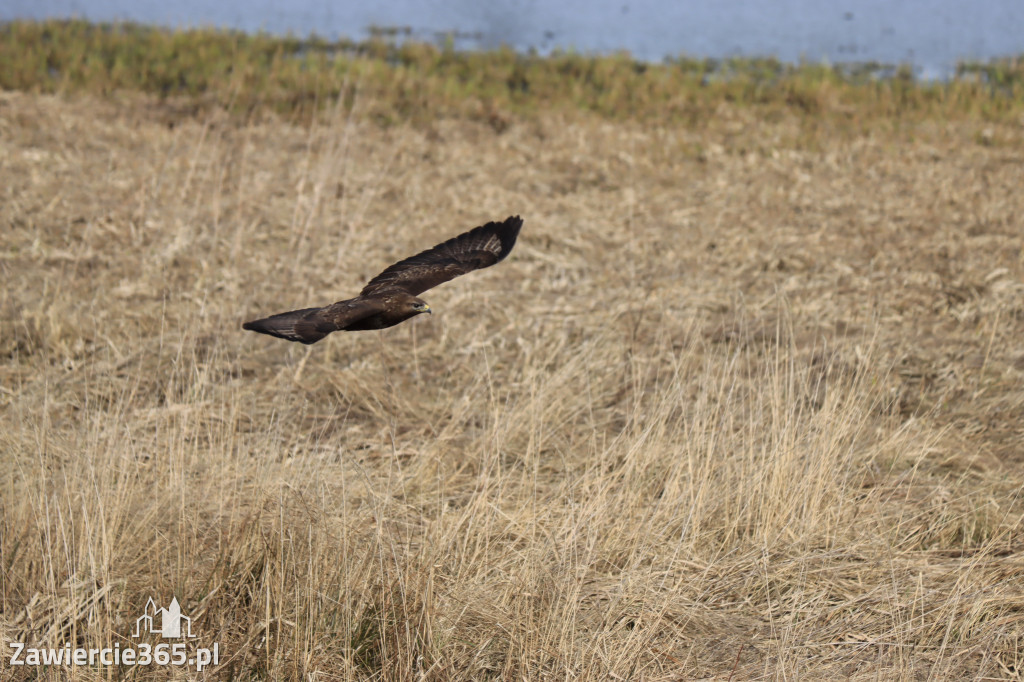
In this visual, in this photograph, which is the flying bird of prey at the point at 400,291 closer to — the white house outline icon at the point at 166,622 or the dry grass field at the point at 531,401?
the dry grass field at the point at 531,401

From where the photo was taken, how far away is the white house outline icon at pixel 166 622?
10.4ft

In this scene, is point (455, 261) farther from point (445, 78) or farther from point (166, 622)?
point (445, 78)

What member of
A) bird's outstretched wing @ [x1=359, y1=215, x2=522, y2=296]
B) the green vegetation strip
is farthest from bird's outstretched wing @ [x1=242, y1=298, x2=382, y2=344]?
the green vegetation strip

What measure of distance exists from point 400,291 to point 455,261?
0.45m

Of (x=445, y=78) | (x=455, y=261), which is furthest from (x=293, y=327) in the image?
(x=445, y=78)

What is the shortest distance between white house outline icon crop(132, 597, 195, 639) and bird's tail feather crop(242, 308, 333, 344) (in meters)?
0.97

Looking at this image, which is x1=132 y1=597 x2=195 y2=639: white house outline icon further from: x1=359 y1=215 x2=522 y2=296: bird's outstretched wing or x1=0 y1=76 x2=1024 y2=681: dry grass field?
x1=359 y1=215 x2=522 y2=296: bird's outstretched wing

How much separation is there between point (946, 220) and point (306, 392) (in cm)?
648

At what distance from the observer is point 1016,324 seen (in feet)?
21.7

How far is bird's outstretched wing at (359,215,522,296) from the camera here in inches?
152

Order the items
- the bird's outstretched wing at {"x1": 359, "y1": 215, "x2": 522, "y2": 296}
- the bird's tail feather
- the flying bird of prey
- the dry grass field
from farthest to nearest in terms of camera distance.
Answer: the bird's outstretched wing at {"x1": 359, "y1": 215, "x2": 522, "y2": 296} < the dry grass field < the flying bird of prey < the bird's tail feather

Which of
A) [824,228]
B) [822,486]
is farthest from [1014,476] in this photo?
[824,228]

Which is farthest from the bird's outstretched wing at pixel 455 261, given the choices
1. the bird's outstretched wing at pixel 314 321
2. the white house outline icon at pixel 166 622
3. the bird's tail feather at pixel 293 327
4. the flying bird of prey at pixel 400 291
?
the white house outline icon at pixel 166 622

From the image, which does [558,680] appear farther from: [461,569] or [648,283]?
[648,283]
